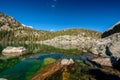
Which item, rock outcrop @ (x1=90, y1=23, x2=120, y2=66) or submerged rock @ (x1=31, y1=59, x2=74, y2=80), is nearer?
submerged rock @ (x1=31, y1=59, x2=74, y2=80)

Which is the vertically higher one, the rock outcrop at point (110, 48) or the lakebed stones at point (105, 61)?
the rock outcrop at point (110, 48)

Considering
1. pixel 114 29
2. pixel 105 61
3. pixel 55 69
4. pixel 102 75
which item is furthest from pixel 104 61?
pixel 55 69

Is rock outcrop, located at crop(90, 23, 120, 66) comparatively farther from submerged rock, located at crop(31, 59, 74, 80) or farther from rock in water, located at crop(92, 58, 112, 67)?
submerged rock, located at crop(31, 59, 74, 80)

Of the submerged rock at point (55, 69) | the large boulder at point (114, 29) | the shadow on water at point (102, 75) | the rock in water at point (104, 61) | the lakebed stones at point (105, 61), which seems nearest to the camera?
the submerged rock at point (55, 69)

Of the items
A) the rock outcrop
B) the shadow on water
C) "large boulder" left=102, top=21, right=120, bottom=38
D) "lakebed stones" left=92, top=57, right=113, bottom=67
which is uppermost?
"large boulder" left=102, top=21, right=120, bottom=38

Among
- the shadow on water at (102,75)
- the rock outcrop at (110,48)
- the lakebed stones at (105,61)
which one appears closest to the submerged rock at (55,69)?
the shadow on water at (102,75)

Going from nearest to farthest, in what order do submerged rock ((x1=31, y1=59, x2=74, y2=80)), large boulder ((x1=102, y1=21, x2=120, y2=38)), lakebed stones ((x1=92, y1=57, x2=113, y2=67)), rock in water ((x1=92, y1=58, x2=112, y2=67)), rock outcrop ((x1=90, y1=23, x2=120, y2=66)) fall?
submerged rock ((x1=31, y1=59, x2=74, y2=80)) < lakebed stones ((x1=92, y1=57, x2=113, y2=67)) < rock in water ((x1=92, y1=58, x2=112, y2=67)) < rock outcrop ((x1=90, y1=23, x2=120, y2=66)) < large boulder ((x1=102, y1=21, x2=120, y2=38))

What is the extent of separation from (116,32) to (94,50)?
12.2 metres

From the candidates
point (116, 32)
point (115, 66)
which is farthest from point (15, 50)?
point (115, 66)

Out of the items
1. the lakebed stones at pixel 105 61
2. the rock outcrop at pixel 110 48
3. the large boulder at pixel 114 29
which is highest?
the large boulder at pixel 114 29

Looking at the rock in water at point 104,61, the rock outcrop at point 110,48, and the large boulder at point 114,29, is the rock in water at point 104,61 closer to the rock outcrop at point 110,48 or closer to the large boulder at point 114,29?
the rock outcrop at point 110,48

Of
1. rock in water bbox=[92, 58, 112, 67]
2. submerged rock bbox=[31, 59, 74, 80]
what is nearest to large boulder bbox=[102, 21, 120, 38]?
rock in water bbox=[92, 58, 112, 67]

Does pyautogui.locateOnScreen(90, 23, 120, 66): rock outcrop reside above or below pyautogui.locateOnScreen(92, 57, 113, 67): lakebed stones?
above

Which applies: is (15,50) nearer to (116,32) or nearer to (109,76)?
(116,32)
